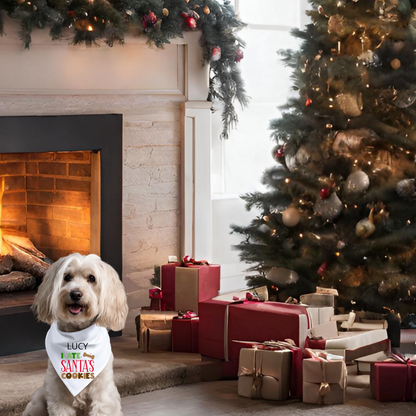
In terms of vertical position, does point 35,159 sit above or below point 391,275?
above

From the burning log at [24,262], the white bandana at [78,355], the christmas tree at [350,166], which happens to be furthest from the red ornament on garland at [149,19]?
the white bandana at [78,355]

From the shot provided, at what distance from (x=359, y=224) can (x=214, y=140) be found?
1746 millimetres

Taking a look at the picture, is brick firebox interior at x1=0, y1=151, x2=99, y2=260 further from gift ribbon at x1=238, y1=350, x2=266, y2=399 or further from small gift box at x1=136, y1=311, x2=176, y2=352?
gift ribbon at x1=238, y1=350, x2=266, y2=399

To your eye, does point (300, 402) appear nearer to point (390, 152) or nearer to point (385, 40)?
point (390, 152)

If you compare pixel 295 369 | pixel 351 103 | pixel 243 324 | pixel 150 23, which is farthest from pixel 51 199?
pixel 295 369

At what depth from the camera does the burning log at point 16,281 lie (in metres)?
4.31

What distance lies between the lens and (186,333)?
13.3 feet

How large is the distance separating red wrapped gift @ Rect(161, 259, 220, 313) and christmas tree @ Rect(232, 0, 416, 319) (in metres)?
0.49

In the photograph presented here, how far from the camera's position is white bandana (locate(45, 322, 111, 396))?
2.71m

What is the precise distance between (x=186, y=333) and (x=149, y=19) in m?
1.70

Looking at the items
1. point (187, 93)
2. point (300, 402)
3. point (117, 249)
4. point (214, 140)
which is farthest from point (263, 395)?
point (214, 140)

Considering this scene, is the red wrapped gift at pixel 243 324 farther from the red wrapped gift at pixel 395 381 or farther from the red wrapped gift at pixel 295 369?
the red wrapped gift at pixel 395 381

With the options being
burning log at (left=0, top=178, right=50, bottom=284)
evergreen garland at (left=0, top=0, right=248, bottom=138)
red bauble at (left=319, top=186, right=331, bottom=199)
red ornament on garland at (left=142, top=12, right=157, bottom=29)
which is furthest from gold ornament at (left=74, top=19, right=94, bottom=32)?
red bauble at (left=319, top=186, right=331, bottom=199)

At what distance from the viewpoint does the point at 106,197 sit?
4488mm
